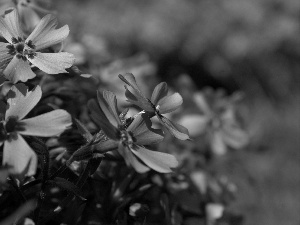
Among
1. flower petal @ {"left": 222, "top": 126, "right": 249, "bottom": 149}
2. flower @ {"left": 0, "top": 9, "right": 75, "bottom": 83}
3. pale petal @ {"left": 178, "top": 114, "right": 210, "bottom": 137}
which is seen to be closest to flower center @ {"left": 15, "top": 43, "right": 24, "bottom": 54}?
flower @ {"left": 0, "top": 9, "right": 75, "bottom": 83}

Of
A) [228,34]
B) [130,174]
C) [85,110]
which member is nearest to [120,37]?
[228,34]

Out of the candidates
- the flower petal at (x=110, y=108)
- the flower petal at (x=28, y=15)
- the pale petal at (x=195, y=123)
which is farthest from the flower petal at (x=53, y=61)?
the pale petal at (x=195, y=123)

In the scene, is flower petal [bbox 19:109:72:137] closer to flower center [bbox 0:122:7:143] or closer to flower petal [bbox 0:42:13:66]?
flower center [bbox 0:122:7:143]

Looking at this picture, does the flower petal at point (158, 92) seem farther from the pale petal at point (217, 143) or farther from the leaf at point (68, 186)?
the pale petal at point (217, 143)

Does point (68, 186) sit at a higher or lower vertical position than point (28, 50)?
lower

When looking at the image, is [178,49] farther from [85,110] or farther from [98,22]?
[85,110]

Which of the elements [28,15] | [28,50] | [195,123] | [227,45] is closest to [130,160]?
[28,50]

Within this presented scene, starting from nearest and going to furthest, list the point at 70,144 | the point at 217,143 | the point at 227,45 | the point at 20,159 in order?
the point at 20,159
the point at 70,144
the point at 217,143
the point at 227,45

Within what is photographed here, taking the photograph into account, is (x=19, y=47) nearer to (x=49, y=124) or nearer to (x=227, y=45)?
(x=49, y=124)
